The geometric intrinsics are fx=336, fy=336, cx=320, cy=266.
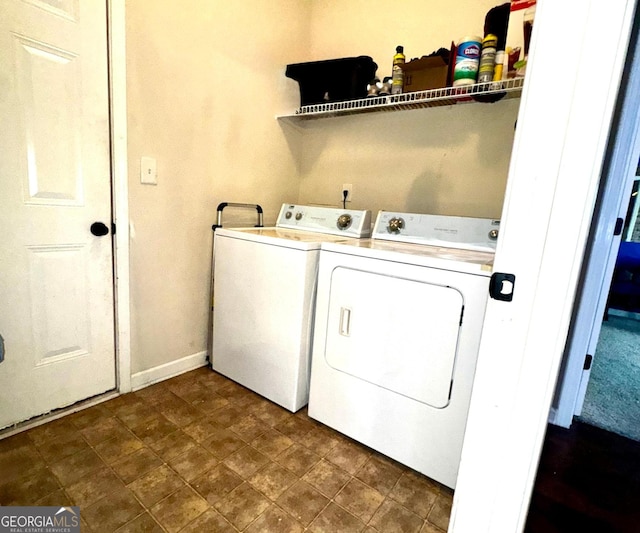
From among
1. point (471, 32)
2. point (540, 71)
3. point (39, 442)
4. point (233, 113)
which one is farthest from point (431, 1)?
point (39, 442)

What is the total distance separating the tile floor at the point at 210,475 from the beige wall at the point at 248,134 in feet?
1.41

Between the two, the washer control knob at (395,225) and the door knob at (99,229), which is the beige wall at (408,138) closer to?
the washer control knob at (395,225)

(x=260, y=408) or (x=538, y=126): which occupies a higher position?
(x=538, y=126)

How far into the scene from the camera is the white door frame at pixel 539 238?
0.63 meters

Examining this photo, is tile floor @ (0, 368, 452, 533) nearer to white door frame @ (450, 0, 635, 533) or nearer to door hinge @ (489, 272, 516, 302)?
white door frame @ (450, 0, 635, 533)

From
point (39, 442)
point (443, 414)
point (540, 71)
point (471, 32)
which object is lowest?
point (39, 442)

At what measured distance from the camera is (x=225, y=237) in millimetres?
1878

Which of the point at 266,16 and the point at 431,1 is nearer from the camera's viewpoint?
the point at 431,1

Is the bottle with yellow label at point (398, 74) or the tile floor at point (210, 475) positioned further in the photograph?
the bottle with yellow label at point (398, 74)

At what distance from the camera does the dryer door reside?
1.23 m

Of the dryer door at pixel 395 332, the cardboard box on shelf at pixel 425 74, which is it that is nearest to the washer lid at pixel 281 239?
the dryer door at pixel 395 332

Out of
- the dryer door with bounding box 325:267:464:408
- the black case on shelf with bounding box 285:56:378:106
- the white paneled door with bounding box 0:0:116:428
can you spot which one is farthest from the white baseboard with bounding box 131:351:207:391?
the black case on shelf with bounding box 285:56:378:106

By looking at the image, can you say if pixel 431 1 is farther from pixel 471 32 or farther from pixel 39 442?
pixel 39 442

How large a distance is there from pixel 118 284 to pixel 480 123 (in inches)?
80.3
